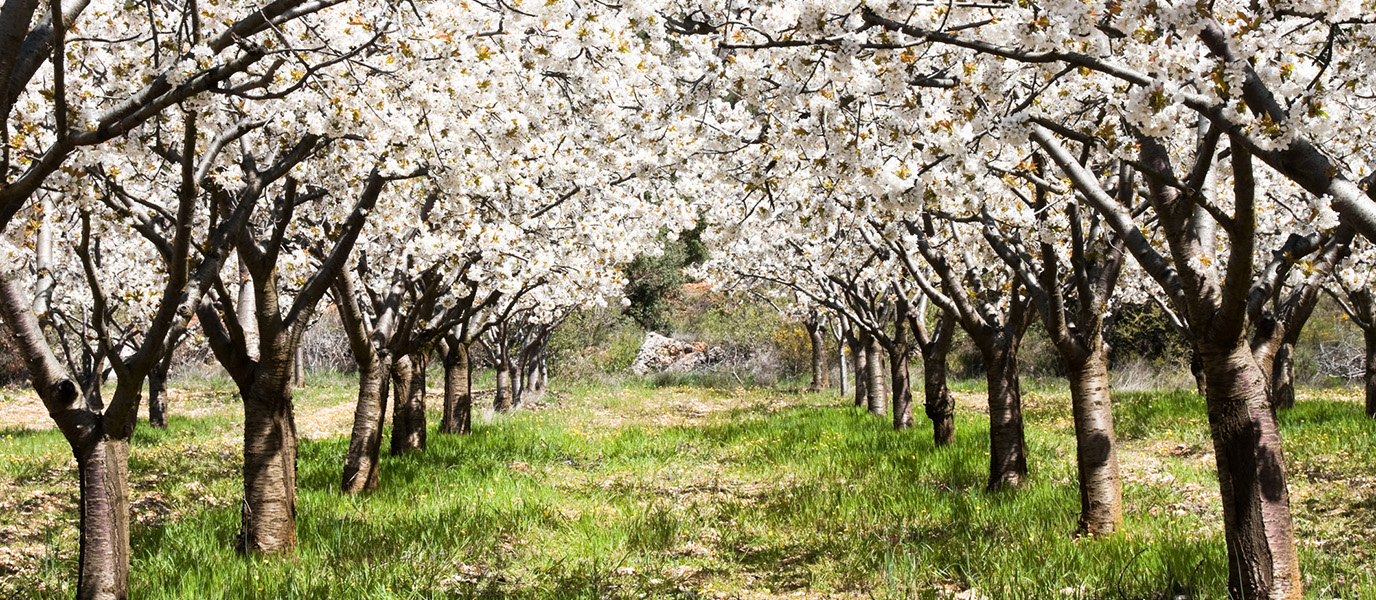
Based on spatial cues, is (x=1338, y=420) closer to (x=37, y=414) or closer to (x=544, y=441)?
(x=544, y=441)

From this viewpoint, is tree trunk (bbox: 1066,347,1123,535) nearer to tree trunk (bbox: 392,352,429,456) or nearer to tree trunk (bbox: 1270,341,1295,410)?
tree trunk (bbox: 392,352,429,456)

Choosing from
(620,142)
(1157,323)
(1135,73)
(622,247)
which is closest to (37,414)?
(622,247)

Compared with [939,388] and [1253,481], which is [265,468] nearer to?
[1253,481]

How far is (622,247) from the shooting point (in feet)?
31.3

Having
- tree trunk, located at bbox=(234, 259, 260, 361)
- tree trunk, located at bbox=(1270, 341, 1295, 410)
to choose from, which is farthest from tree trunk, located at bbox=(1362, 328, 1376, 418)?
tree trunk, located at bbox=(234, 259, 260, 361)

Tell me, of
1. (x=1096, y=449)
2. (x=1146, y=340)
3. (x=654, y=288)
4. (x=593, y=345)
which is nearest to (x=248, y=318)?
(x=1096, y=449)

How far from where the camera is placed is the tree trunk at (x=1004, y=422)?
22.2 feet

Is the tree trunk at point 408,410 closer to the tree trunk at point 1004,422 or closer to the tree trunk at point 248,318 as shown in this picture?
the tree trunk at point 248,318

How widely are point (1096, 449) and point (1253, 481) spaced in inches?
67.5

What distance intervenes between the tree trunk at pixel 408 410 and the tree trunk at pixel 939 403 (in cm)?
568

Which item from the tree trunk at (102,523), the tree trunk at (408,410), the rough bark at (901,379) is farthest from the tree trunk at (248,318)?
the rough bark at (901,379)

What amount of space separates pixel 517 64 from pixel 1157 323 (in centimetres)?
2385

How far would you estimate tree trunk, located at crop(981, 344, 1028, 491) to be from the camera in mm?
6777

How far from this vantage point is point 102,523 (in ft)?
12.6
